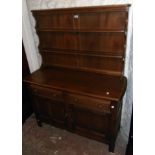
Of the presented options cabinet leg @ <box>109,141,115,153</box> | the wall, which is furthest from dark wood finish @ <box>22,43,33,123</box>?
cabinet leg @ <box>109,141,115,153</box>

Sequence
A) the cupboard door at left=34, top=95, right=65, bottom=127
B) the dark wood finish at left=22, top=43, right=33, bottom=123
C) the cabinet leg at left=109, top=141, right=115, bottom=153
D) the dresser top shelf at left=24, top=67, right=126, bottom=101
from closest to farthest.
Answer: the dresser top shelf at left=24, top=67, right=126, bottom=101, the cabinet leg at left=109, top=141, right=115, bottom=153, the cupboard door at left=34, top=95, right=65, bottom=127, the dark wood finish at left=22, top=43, right=33, bottom=123

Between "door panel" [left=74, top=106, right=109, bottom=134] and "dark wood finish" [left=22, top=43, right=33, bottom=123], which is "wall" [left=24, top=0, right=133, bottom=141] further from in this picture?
"door panel" [left=74, top=106, right=109, bottom=134]

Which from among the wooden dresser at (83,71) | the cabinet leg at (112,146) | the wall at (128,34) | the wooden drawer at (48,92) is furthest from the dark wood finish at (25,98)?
the cabinet leg at (112,146)

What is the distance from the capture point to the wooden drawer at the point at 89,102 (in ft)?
4.66

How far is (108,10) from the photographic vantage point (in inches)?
56.2

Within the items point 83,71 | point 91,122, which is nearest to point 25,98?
point 83,71

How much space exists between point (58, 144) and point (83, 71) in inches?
38.6

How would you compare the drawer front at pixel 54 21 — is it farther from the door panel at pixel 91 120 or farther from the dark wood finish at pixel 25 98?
the door panel at pixel 91 120

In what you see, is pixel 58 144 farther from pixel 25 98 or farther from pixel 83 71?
pixel 83 71

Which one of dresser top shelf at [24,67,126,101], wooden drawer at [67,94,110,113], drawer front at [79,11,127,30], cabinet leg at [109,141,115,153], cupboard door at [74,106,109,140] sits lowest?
cabinet leg at [109,141,115,153]

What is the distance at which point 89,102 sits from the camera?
148 cm

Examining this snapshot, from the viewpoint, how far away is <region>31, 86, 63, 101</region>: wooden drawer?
164cm
